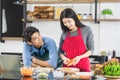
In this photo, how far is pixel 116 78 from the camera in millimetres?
2125

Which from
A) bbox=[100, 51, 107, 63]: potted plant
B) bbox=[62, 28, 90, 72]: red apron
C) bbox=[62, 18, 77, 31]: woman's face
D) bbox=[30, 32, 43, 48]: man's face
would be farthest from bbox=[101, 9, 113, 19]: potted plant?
bbox=[30, 32, 43, 48]: man's face

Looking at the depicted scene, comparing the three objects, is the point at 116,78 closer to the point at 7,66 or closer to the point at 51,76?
the point at 51,76

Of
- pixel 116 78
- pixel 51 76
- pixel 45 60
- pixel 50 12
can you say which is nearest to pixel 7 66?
pixel 45 60

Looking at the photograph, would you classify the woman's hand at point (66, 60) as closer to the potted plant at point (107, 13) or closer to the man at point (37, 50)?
the man at point (37, 50)

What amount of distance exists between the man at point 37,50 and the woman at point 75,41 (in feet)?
0.48

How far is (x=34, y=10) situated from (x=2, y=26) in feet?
2.19

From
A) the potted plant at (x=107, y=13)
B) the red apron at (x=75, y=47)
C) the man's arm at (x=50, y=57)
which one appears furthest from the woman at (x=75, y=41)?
the potted plant at (x=107, y=13)

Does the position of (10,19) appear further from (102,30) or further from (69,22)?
(69,22)

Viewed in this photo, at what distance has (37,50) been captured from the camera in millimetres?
3018

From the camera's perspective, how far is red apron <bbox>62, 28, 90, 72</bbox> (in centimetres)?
312

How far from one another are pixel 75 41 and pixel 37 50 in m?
0.48

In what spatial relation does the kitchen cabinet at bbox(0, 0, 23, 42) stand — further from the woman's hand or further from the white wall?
the woman's hand

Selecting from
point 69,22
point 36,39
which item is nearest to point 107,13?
point 69,22

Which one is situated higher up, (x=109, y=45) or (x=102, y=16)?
(x=102, y=16)
